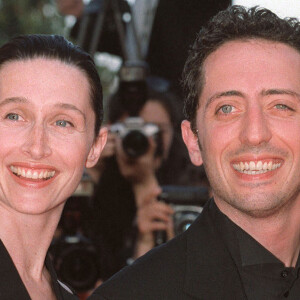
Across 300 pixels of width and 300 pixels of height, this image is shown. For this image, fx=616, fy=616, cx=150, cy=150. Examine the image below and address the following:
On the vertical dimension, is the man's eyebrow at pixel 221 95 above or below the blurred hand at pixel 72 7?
below

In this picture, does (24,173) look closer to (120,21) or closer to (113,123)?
(113,123)

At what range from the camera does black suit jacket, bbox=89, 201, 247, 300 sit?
2330mm

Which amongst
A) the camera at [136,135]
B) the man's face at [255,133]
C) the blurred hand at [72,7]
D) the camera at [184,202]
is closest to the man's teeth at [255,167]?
the man's face at [255,133]

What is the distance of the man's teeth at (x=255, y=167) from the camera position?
2.48m

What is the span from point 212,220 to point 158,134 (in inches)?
63.9

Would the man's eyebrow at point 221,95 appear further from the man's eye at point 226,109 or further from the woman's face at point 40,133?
the woman's face at point 40,133

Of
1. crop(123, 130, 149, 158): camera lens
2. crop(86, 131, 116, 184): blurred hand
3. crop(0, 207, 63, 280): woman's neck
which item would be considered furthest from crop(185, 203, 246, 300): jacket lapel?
crop(86, 131, 116, 184): blurred hand

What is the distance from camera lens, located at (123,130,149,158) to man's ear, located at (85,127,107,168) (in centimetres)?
120

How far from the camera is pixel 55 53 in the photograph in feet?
8.41

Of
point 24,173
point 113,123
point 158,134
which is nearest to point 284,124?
point 24,173

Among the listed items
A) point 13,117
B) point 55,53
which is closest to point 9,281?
point 13,117

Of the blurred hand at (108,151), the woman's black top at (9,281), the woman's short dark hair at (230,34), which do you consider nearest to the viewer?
the woman's black top at (9,281)

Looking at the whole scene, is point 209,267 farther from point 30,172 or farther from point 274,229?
point 30,172

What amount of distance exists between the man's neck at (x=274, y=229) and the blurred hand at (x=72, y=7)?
312cm
